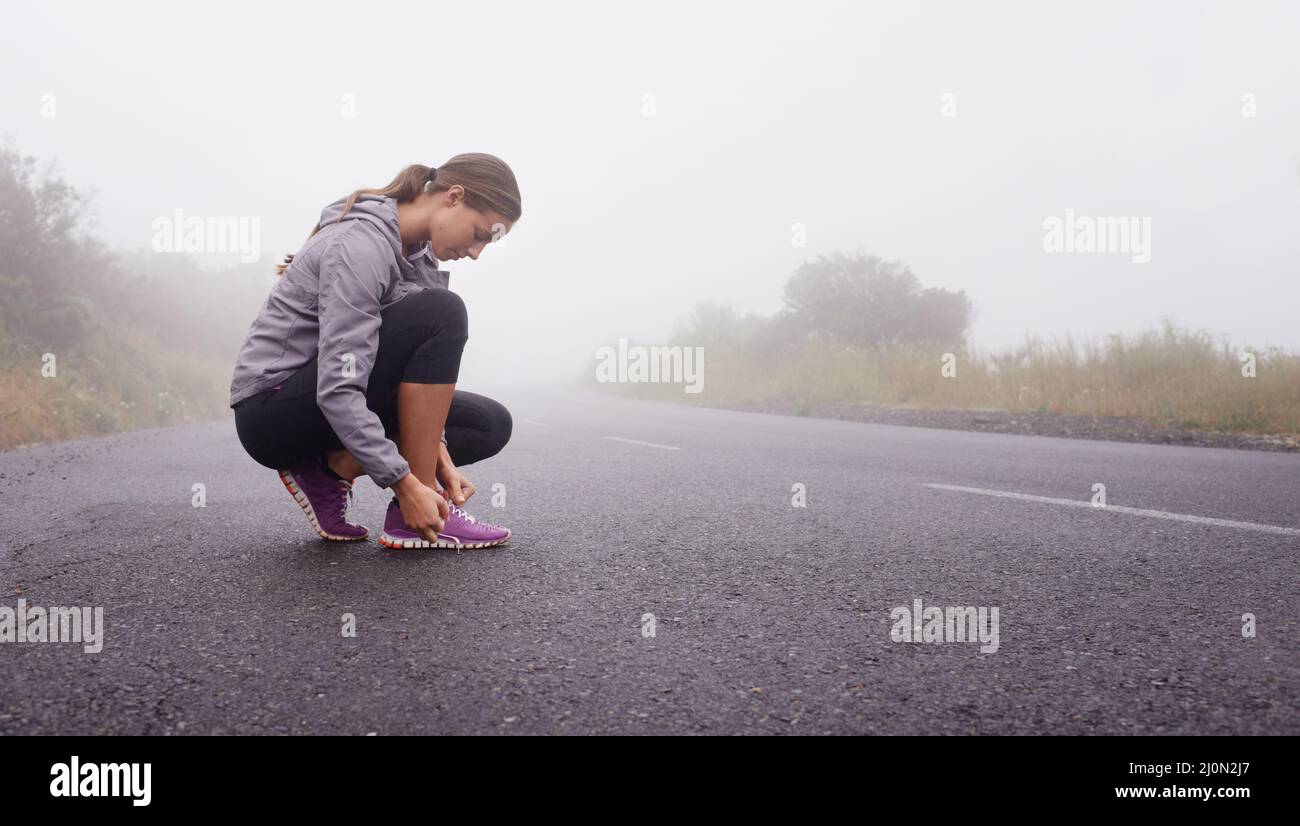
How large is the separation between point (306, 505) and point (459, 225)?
130cm

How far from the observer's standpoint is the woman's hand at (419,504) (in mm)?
2584

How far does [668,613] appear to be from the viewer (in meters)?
2.27

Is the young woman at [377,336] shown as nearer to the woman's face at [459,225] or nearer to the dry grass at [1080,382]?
the woman's face at [459,225]

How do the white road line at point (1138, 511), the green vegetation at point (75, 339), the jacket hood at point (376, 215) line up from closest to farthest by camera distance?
1. the jacket hood at point (376, 215)
2. the white road line at point (1138, 511)
3. the green vegetation at point (75, 339)

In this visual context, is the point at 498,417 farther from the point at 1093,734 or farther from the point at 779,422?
the point at 779,422

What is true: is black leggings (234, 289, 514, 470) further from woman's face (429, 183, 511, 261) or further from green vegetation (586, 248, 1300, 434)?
green vegetation (586, 248, 1300, 434)

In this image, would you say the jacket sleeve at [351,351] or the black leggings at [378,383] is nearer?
the jacket sleeve at [351,351]

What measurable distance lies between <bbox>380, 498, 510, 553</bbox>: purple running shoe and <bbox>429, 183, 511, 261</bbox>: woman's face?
101 centimetres

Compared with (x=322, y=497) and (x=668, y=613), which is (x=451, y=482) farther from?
(x=668, y=613)

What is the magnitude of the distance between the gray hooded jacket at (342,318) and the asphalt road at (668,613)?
0.52 meters

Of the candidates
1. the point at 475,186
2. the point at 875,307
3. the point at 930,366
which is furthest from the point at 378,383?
the point at 875,307

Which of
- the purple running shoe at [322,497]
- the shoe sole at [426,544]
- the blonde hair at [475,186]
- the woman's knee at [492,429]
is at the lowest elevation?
the shoe sole at [426,544]

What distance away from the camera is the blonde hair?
276cm

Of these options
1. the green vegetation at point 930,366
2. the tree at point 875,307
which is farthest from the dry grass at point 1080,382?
the tree at point 875,307
